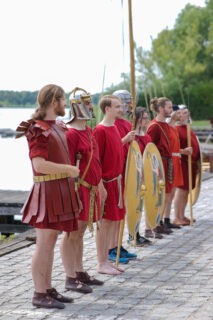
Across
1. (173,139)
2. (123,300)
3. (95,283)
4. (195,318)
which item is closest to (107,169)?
(95,283)

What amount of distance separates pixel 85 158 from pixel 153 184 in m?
2.37

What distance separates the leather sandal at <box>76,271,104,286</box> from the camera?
5852 millimetres

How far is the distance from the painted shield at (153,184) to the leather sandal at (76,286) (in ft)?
7.55

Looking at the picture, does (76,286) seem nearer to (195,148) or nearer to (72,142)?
(72,142)

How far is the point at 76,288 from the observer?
5.60 meters

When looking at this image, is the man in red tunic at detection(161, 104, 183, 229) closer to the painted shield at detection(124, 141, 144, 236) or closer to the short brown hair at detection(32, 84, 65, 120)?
the painted shield at detection(124, 141, 144, 236)

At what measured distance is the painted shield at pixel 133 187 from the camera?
22.9ft

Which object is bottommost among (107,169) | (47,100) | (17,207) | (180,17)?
(17,207)

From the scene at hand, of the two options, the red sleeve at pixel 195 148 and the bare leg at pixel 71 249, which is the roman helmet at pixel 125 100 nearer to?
the bare leg at pixel 71 249

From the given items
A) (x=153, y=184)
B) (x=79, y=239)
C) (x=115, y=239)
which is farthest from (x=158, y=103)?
(x=79, y=239)

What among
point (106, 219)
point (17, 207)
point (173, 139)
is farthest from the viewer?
point (17, 207)

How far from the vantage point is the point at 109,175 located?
6.52m

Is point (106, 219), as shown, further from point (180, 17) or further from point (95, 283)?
point (180, 17)

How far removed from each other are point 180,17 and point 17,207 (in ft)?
159
